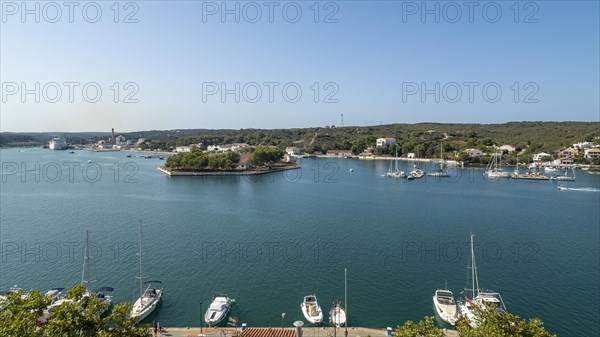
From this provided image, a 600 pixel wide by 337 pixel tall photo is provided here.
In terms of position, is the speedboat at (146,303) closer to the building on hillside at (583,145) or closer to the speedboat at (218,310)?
the speedboat at (218,310)

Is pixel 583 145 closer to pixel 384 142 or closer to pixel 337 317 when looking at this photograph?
pixel 384 142

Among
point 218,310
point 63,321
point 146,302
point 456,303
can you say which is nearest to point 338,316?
point 218,310

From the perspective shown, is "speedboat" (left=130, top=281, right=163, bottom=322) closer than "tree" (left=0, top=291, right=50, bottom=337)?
No

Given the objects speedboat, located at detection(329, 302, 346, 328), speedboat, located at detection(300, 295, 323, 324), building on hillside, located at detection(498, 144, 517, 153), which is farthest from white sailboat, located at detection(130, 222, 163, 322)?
building on hillside, located at detection(498, 144, 517, 153)

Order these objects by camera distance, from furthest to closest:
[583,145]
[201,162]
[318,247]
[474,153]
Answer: [474,153], [583,145], [201,162], [318,247]

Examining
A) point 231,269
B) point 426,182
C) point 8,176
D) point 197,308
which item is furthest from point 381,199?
point 8,176

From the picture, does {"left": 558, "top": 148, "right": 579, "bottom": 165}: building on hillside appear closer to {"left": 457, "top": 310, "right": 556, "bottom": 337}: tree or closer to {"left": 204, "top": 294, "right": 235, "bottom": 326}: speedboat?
{"left": 204, "top": 294, "right": 235, "bottom": 326}: speedboat

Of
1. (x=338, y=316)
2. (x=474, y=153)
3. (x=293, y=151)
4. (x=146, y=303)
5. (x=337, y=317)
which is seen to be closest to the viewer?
(x=337, y=317)

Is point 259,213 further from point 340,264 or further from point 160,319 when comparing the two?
point 160,319
